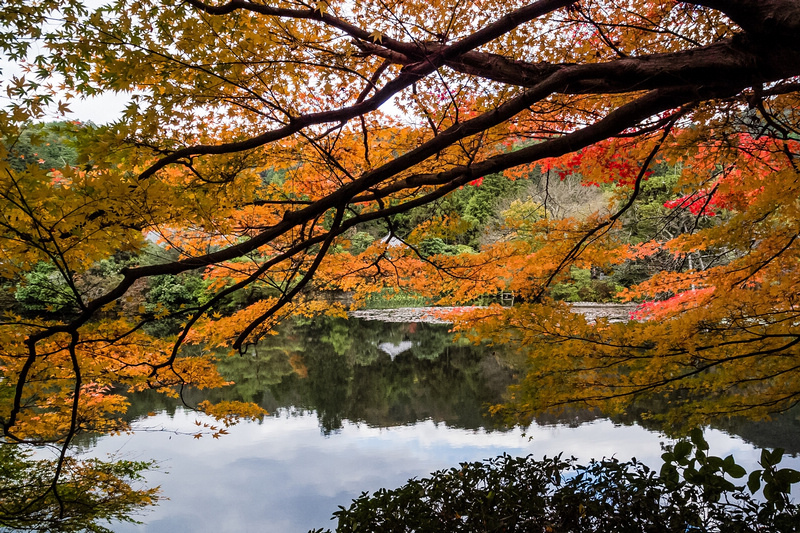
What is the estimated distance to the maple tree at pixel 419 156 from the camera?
5.50ft

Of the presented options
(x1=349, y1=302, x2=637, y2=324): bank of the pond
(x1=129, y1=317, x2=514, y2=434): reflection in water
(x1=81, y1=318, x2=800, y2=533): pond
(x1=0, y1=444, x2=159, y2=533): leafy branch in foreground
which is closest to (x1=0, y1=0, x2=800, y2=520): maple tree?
(x1=0, y1=444, x2=159, y2=533): leafy branch in foreground

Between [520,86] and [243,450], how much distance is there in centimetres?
551

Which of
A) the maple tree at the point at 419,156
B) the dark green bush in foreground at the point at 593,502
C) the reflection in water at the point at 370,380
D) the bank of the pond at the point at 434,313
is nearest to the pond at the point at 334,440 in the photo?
the reflection in water at the point at 370,380

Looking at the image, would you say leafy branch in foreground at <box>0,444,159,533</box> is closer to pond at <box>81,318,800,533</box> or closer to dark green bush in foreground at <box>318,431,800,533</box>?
pond at <box>81,318,800,533</box>

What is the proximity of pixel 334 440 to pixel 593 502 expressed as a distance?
4.57 metres

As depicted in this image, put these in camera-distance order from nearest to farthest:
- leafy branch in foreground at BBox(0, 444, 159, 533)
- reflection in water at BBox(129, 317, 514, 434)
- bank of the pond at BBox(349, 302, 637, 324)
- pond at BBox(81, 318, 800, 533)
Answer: leafy branch in foreground at BBox(0, 444, 159, 533)
pond at BBox(81, 318, 800, 533)
reflection in water at BBox(129, 317, 514, 434)
bank of the pond at BBox(349, 302, 637, 324)

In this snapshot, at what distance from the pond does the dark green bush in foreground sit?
88 cm

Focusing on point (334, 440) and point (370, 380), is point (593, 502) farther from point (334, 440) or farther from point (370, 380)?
point (370, 380)

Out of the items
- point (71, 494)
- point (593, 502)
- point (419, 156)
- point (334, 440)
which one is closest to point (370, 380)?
point (334, 440)

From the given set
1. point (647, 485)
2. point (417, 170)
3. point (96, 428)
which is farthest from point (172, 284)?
point (647, 485)

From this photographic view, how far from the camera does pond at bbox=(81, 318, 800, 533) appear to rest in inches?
178

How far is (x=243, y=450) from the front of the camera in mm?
5703

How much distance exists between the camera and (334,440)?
5.95m

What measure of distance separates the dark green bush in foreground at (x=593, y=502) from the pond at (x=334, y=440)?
34.6 inches
